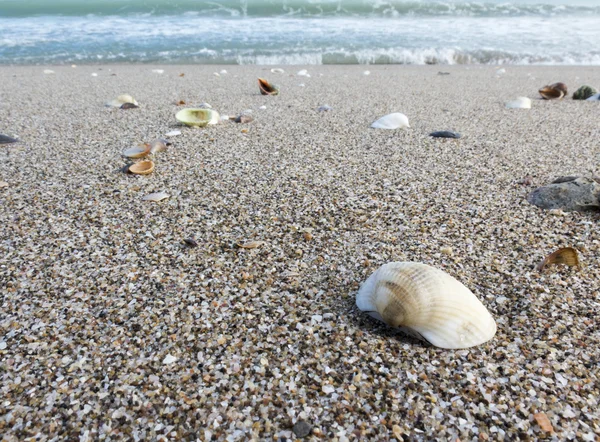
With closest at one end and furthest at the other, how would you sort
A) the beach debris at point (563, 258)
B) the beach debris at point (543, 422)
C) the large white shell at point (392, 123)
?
the beach debris at point (543, 422), the beach debris at point (563, 258), the large white shell at point (392, 123)

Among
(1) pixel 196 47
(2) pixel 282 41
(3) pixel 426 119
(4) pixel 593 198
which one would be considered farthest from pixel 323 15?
(4) pixel 593 198

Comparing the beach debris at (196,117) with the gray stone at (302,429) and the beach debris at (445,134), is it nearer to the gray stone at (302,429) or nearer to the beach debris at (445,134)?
the beach debris at (445,134)

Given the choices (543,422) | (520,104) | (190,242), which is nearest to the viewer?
(543,422)

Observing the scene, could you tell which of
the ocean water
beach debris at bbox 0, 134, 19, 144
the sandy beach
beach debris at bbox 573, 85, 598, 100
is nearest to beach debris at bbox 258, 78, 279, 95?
the sandy beach

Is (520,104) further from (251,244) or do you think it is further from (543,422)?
(543,422)

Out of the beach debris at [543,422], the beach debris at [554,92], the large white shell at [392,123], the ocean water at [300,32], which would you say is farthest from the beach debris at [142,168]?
the ocean water at [300,32]

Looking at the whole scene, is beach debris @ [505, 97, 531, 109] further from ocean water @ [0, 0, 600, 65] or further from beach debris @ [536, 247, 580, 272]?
ocean water @ [0, 0, 600, 65]

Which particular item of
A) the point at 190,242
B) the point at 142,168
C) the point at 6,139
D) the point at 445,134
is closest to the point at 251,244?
the point at 190,242
